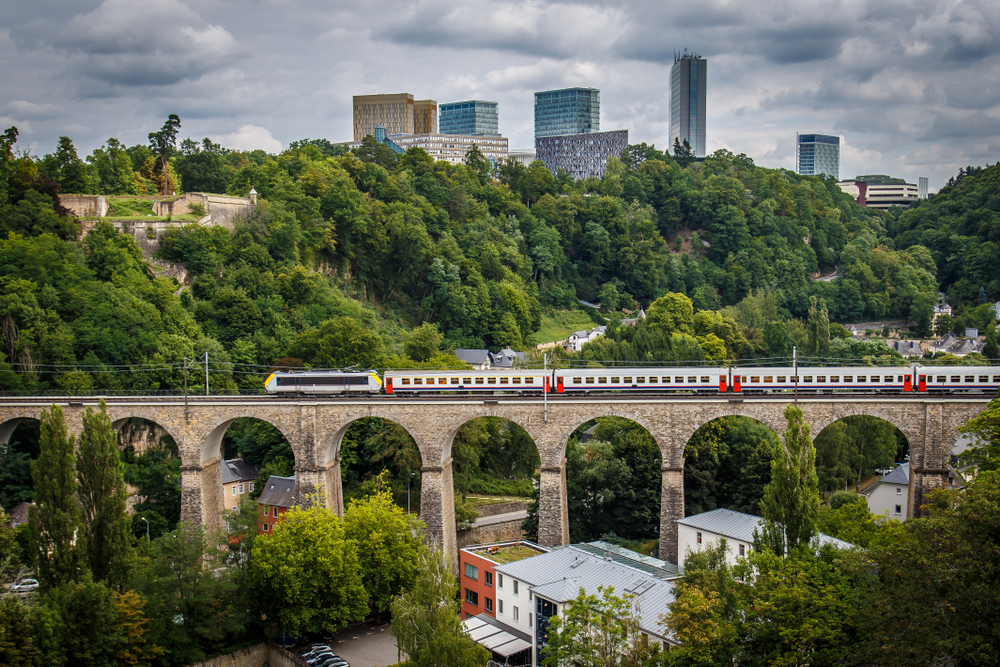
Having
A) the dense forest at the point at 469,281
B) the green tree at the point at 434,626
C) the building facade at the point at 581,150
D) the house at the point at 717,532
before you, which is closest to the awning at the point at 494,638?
the green tree at the point at 434,626

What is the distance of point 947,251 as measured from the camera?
11731 centimetres

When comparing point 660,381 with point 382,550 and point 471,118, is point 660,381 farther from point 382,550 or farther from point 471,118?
point 471,118

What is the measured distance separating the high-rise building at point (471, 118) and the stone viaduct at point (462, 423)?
143839mm

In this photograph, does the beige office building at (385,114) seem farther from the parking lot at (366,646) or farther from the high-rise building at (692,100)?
the parking lot at (366,646)

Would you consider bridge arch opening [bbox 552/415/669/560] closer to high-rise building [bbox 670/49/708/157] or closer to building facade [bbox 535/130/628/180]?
building facade [bbox 535/130/628/180]

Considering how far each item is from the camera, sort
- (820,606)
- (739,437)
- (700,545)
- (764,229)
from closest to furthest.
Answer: (820,606), (700,545), (739,437), (764,229)

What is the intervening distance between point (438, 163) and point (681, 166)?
51542 millimetres

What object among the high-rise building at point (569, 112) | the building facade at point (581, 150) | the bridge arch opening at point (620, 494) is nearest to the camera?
the bridge arch opening at point (620, 494)

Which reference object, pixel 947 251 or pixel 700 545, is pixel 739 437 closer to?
pixel 700 545

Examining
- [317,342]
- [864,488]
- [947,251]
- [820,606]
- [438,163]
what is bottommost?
[864,488]

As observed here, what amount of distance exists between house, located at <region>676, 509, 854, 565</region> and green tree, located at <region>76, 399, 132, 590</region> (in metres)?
22.3

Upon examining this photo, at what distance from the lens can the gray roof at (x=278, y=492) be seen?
152 feet

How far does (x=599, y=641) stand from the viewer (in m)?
25.9

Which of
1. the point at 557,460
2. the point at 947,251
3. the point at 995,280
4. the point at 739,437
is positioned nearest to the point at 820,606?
the point at 557,460
